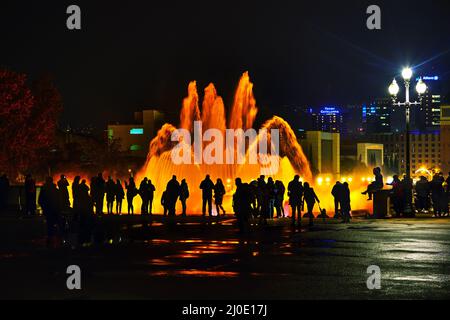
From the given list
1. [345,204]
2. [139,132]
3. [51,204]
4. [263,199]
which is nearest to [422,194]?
[345,204]

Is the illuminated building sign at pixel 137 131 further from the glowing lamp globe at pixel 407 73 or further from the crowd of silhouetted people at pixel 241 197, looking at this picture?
the glowing lamp globe at pixel 407 73

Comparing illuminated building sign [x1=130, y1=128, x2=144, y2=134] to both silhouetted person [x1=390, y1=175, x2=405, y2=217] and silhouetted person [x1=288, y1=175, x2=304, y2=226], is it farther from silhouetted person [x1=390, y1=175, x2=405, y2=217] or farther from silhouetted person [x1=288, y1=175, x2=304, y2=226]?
silhouetted person [x1=288, y1=175, x2=304, y2=226]

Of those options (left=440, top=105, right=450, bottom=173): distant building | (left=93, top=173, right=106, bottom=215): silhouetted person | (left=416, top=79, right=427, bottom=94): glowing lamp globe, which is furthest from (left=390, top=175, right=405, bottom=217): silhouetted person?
(left=440, top=105, right=450, bottom=173): distant building

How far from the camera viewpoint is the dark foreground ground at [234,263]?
42.7 feet

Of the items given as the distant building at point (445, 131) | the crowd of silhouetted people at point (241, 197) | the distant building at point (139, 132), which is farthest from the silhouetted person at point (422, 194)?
the distant building at point (445, 131)

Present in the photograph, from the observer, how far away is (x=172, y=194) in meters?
34.9

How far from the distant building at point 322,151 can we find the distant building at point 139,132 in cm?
3387

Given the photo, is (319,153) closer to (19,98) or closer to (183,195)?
(19,98)

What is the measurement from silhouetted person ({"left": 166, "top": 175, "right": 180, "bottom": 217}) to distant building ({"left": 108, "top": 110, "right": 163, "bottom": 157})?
343 ft

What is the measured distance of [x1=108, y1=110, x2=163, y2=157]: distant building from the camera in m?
140

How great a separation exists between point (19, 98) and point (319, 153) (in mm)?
105130
